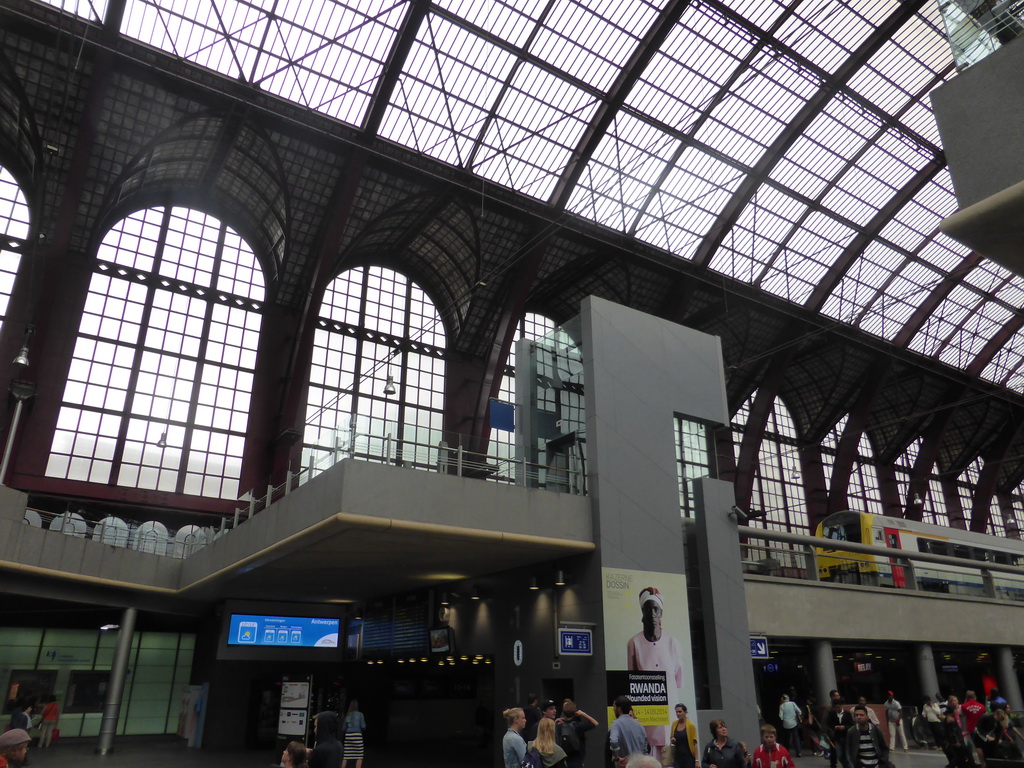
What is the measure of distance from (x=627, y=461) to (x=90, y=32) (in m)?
23.5

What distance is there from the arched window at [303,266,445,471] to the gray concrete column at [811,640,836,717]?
20.3 meters

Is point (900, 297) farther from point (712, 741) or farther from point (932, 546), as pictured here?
point (712, 741)

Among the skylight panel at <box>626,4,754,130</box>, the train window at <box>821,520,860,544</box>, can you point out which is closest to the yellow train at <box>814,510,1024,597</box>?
the train window at <box>821,520,860,544</box>

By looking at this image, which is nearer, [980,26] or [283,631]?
[980,26]

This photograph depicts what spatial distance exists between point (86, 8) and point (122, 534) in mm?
18747

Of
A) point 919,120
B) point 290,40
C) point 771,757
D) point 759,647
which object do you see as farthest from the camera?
point 919,120

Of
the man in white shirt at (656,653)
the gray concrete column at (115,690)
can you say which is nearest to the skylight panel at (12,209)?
the gray concrete column at (115,690)

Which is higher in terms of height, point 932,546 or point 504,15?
point 504,15

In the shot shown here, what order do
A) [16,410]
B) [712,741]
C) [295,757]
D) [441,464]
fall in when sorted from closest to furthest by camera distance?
[295,757] < [712,741] < [441,464] < [16,410]

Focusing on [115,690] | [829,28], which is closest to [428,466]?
[115,690]

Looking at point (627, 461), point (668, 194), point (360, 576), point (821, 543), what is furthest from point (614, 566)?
point (668, 194)

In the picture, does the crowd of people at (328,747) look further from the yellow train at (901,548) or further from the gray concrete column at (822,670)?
the yellow train at (901,548)

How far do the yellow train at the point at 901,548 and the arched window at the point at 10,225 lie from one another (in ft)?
108

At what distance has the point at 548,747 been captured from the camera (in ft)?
27.6
